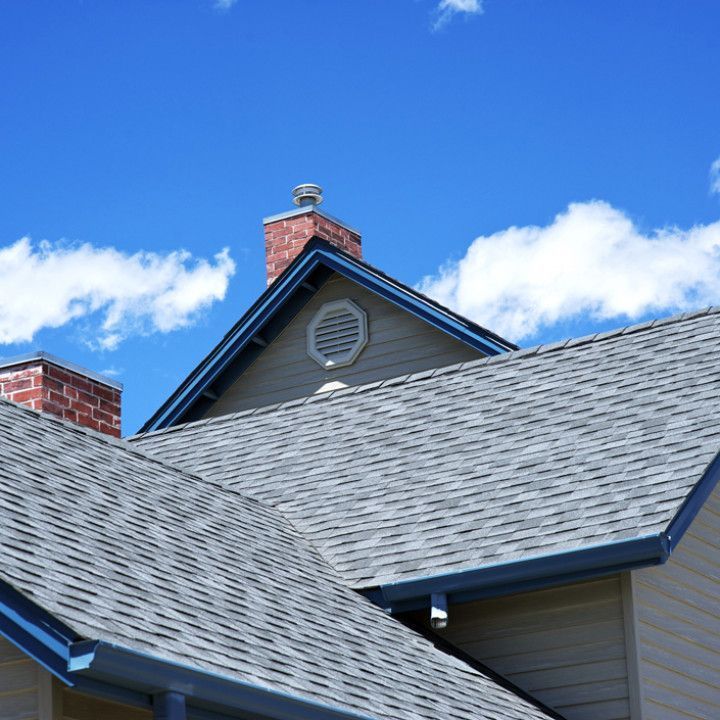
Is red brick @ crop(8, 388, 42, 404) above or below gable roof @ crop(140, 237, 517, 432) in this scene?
below

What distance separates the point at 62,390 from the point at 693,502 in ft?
23.1

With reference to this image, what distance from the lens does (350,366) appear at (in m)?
20.0

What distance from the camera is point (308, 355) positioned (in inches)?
801

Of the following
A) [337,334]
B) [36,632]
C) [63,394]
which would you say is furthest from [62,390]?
[36,632]

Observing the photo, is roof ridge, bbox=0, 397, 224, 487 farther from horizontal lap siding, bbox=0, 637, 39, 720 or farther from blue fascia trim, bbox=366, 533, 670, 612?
horizontal lap siding, bbox=0, 637, 39, 720

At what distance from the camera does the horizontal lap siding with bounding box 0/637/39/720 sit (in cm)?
783

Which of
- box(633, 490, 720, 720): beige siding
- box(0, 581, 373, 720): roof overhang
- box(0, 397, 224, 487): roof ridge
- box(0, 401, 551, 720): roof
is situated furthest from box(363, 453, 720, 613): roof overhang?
box(0, 581, 373, 720): roof overhang

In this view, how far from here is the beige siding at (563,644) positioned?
1150cm

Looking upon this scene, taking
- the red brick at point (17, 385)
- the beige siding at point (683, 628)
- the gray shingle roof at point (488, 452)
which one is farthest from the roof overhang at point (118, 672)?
the red brick at point (17, 385)

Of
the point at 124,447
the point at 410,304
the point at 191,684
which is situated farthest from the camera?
the point at 410,304

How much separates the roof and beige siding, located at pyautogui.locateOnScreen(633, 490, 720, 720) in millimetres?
978

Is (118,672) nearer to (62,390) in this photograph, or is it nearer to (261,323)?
(62,390)

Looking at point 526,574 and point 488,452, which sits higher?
point 488,452

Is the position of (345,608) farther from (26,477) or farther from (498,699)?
(26,477)
